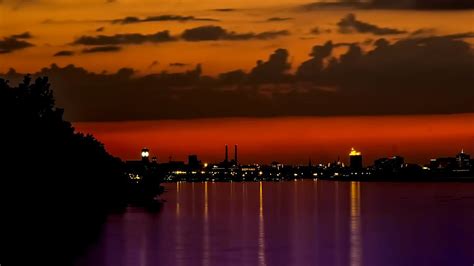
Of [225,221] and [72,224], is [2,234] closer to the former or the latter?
[72,224]

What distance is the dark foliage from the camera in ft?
197

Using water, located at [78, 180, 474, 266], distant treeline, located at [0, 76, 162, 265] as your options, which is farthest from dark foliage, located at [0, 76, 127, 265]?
water, located at [78, 180, 474, 266]

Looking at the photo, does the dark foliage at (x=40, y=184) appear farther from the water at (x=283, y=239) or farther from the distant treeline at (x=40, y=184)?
the water at (x=283, y=239)

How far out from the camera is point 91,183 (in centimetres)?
10119

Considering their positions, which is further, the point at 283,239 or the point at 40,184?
the point at 283,239

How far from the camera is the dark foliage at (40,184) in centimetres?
6012

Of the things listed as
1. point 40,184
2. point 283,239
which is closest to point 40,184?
point 40,184

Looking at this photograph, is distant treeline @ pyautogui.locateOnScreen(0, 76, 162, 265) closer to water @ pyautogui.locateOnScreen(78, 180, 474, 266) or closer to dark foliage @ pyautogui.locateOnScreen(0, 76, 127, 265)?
dark foliage @ pyautogui.locateOnScreen(0, 76, 127, 265)

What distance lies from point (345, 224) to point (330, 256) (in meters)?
31.3

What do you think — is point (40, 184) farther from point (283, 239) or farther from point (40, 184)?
point (283, 239)

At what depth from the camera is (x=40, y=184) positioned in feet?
239

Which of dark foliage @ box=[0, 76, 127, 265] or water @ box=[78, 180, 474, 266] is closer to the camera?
dark foliage @ box=[0, 76, 127, 265]

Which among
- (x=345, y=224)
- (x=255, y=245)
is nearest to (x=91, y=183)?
(x=345, y=224)

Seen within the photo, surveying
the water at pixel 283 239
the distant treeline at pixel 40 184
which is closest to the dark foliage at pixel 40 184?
the distant treeline at pixel 40 184
